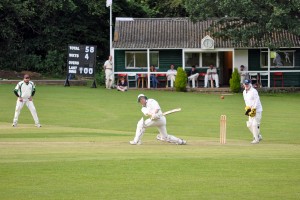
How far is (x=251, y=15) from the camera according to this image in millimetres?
50875

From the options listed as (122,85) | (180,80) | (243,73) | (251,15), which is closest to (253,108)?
(251,15)

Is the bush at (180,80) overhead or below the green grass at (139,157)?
overhead

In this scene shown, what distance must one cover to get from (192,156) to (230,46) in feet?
110

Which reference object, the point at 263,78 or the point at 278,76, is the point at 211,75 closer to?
the point at 263,78

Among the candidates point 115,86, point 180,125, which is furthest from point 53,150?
point 115,86

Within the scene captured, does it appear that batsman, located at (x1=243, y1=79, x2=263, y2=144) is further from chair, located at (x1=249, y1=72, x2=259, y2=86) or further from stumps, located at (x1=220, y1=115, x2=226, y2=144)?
chair, located at (x1=249, y1=72, x2=259, y2=86)

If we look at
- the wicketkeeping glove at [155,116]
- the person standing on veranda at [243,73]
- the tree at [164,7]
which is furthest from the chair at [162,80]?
the wicketkeeping glove at [155,116]

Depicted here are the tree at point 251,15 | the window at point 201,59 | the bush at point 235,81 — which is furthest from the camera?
the window at point 201,59

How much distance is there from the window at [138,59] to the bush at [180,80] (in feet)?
15.3

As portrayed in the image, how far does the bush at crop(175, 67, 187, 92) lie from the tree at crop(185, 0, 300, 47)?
3262 mm

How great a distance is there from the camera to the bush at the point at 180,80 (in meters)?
53.2

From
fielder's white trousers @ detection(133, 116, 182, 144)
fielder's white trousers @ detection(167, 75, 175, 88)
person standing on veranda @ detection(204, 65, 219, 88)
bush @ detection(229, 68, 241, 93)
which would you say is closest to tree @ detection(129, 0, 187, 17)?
fielder's white trousers @ detection(167, 75, 175, 88)

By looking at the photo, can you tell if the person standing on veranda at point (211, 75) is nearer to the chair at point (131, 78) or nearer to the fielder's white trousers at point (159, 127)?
the chair at point (131, 78)

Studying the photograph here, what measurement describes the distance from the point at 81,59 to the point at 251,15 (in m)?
10.6
